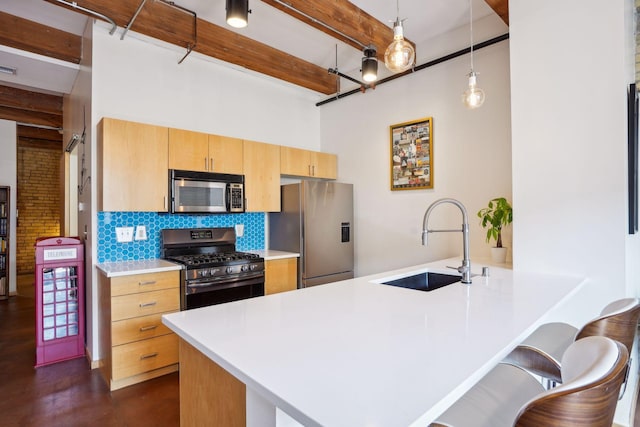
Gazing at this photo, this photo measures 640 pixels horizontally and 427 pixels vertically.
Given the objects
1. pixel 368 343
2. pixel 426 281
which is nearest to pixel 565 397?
pixel 368 343

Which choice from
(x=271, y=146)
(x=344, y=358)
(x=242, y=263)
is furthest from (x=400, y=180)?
(x=344, y=358)

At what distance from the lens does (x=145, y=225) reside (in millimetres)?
3191

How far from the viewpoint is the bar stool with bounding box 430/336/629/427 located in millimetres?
697

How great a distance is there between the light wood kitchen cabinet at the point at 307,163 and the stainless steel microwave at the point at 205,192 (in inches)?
23.7

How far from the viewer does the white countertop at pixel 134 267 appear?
8.27 ft

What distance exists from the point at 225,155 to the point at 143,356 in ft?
6.00

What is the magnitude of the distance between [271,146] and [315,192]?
68 cm

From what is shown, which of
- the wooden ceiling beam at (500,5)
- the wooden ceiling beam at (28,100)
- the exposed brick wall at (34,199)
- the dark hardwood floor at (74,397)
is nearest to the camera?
the dark hardwood floor at (74,397)

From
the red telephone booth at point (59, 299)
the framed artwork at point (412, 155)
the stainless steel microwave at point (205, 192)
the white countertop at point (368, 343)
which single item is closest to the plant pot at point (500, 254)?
the white countertop at point (368, 343)

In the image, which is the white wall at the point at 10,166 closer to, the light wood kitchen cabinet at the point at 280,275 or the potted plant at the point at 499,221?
the light wood kitchen cabinet at the point at 280,275

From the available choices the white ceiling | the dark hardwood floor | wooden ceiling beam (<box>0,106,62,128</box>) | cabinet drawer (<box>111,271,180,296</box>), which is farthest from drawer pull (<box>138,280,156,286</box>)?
wooden ceiling beam (<box>0,106,62,128</box>)

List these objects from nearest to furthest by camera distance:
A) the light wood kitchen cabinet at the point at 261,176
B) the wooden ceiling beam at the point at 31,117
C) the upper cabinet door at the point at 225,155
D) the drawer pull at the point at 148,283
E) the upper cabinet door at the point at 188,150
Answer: the drawer pull at the point at 148,283, the upper cabinet door at the point at 188,150, the upper cabinet door at the point at 225,155, the light wood kitchen cabinet at the point at 261,176, the wooden ceiling beam at the point at 31,117

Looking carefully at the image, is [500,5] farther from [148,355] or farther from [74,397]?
[74,397]

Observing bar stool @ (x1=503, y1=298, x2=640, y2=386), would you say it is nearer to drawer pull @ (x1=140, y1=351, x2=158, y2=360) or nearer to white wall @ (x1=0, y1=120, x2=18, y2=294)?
drawer pull @ (x1=140, y1=351, x2=158, y2=360)
